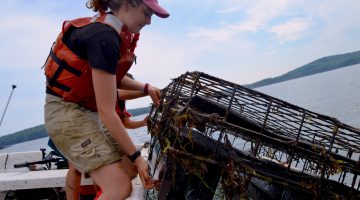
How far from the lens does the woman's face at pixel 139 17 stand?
263cm

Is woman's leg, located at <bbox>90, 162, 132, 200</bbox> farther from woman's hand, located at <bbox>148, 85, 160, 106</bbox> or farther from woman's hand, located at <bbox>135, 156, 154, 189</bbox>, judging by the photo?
woman's hand, located at <bbox>148, 85, 160, 106</bbox>

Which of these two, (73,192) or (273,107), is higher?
(273,107)

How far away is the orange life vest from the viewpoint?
106 inches

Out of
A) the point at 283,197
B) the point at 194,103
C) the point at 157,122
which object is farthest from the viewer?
the point at 283,197

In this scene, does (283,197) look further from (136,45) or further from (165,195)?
(136,45)

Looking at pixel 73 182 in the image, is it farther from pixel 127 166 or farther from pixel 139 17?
pixel 139 17

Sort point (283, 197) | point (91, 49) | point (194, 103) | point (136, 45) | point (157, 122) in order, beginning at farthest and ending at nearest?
point (283, 197), point (194, 103), point (136, 45), point (157, 122), point (91, 49)

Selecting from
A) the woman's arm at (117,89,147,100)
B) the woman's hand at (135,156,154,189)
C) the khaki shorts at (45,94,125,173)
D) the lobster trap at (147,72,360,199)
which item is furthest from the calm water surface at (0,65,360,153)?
the woman's hand at (135,156,154,189)

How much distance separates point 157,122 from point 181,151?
375 mm

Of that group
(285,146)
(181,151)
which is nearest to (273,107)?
(285,146)

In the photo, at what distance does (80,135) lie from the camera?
276 cm

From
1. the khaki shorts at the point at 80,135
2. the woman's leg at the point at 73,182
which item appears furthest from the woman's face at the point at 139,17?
the woman's leg at the point at 73,182

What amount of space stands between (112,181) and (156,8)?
4.53ft

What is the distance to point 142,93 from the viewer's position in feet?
12.6
